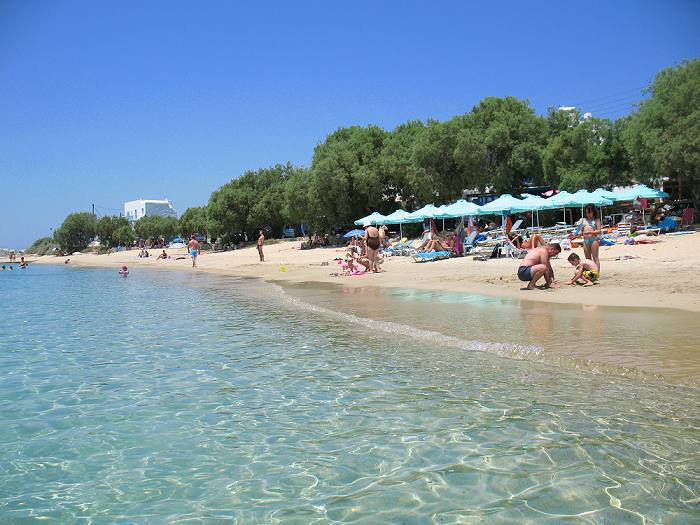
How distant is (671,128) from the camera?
26.9m

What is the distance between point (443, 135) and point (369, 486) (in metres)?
35.9

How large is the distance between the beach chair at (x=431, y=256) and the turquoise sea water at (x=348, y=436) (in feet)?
45.7

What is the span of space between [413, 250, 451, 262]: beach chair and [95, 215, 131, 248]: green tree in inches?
3185

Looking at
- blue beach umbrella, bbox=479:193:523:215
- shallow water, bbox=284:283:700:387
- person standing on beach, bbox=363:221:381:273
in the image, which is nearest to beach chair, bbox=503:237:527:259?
person standing on beach, bbox=363:221:381:273

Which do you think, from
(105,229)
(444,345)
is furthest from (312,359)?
(105,229)

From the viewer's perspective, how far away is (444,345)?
7.97m

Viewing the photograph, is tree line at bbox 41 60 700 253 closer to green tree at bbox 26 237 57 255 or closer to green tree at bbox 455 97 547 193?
green tree at bbox 455 97 547 193

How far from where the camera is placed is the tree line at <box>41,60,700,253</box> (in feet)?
97.4

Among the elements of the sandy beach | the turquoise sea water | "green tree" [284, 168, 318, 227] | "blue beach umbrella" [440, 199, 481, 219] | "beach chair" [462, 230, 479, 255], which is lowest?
the turquoise sea water

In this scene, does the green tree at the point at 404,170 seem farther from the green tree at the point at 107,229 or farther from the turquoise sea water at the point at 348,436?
the green tree at the point at 107,229

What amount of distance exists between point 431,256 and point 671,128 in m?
14.2

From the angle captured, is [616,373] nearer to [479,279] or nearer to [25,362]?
[25,362]

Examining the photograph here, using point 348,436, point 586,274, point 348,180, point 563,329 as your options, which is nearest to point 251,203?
point 348,180

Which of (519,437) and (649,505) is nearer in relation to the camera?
(649,505)
